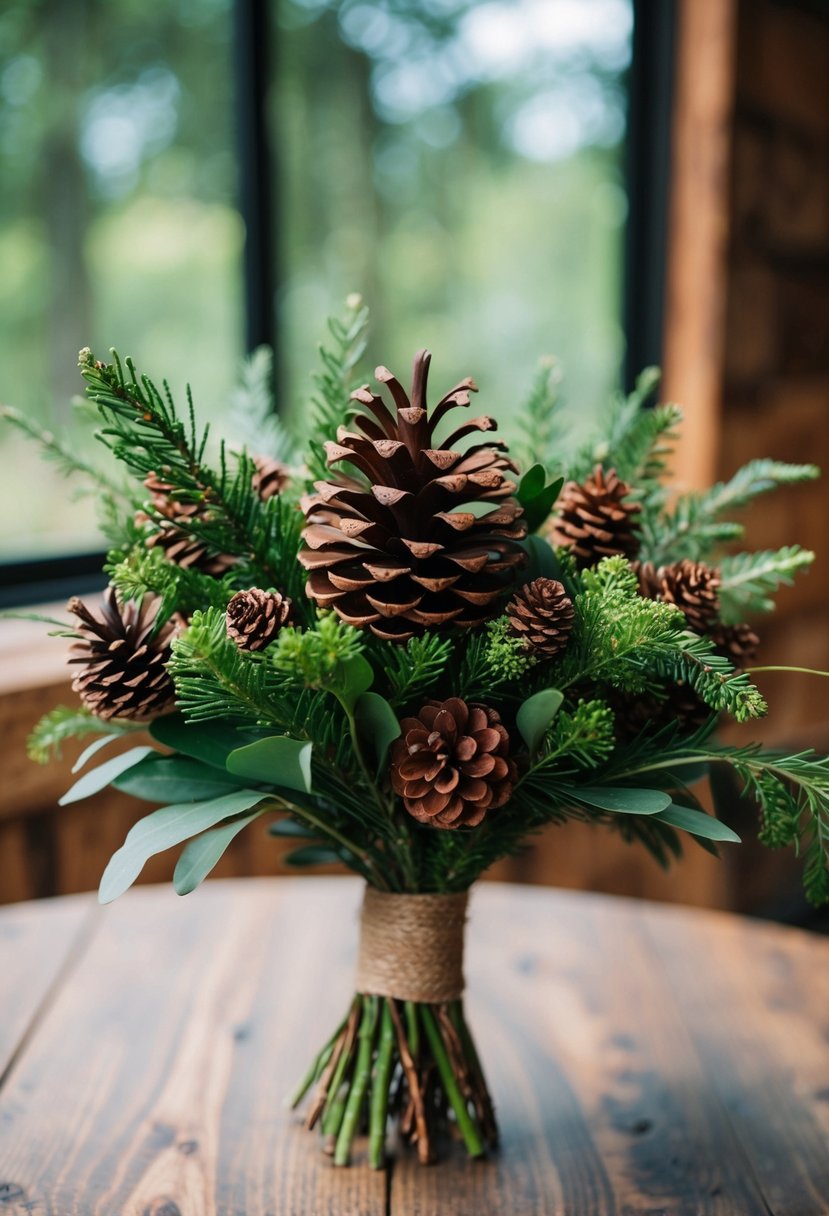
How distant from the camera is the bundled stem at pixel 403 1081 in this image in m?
0.69

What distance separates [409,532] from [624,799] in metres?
0.18

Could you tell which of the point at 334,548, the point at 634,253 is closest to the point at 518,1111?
the point at 334,548

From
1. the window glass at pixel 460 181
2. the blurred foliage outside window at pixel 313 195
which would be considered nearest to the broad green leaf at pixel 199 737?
the blurred foliage outside window at pixel 313 195

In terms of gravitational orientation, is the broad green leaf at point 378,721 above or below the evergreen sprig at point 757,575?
below

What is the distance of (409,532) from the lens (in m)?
0.57

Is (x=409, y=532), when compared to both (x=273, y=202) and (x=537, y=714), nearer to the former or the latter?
(x=537, y=714)

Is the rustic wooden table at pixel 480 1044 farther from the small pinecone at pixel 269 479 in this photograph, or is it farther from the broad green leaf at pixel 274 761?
the small pinecone at pixel 269 479

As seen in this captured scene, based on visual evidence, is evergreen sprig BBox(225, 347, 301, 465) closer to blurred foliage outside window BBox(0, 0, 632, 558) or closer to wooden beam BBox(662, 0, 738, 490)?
blurred foliage outside window BBox(0, 0, 632, 558)

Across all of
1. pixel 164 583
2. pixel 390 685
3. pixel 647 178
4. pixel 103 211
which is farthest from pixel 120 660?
pixel 647 178

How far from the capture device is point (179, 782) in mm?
640

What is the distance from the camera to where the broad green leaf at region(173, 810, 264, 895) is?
55 centimetres

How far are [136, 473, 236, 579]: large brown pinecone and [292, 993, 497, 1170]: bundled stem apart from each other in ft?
0.98

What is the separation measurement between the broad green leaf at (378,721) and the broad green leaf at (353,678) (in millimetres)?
11

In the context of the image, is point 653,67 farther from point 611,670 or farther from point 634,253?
point 611,670
